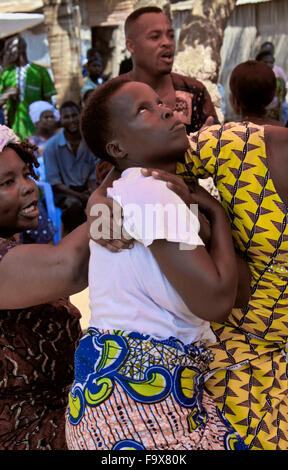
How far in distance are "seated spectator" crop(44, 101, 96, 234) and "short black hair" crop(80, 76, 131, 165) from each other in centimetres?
451

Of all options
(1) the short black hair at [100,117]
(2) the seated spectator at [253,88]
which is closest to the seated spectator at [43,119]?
(2) the seated spectator at [253,88]

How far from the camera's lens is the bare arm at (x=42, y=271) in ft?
5.74

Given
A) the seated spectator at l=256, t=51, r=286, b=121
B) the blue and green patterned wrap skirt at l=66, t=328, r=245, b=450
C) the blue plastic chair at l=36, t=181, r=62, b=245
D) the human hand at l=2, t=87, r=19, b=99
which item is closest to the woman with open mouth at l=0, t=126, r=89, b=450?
the blue and green patterned wrap skirt at l=66, t=328, r=245, b=450

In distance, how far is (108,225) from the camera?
166 centimetres

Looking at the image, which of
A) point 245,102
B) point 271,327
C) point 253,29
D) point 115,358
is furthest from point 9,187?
point 253,29

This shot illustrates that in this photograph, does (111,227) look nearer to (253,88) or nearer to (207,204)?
(207,204)

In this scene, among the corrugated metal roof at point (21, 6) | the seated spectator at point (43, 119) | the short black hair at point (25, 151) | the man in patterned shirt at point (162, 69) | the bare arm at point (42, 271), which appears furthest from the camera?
the corrugated metal roof at point (21, 6)

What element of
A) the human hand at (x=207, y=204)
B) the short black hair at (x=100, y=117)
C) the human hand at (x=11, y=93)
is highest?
the short black hair at (x=100, y=117)

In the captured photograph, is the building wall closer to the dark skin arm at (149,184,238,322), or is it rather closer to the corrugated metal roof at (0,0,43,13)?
the corrugated metal roof at (0,0,43,13)

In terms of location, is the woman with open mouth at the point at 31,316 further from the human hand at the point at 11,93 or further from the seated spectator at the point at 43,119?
the human hand at the point at 11,93

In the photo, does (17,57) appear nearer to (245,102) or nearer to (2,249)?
(245,102)

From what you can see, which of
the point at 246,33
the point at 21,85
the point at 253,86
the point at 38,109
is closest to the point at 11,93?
the point at 21,85

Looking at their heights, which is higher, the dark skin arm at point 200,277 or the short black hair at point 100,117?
the short black hair at point 100,117

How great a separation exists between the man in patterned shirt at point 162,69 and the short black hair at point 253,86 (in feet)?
1.65
